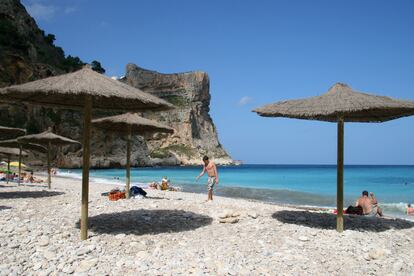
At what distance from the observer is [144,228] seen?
20.0 feet

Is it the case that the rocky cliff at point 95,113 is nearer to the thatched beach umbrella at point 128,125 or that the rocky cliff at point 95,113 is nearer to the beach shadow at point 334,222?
the thatched beach umbrella at point 128,125

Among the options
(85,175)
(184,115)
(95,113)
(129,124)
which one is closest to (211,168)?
(129,124)

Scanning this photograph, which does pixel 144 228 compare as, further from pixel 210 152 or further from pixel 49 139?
pixel 210 152

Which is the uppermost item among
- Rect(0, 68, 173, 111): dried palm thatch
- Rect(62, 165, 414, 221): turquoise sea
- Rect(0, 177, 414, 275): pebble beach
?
Rect(0, 68, 173, 111): dried palm thatch

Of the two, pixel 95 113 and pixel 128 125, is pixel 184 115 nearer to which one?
pixel 95 113

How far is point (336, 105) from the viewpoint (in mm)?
6023

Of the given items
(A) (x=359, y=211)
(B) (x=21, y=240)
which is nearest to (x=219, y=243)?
(B) (x=21, y=240)

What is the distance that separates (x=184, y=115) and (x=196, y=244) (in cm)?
9240

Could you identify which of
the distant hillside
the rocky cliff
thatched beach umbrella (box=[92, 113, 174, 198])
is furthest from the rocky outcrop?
thatched beach umbrella (box=[92, 113, 174, 198])

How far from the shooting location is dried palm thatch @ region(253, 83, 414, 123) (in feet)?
19.4

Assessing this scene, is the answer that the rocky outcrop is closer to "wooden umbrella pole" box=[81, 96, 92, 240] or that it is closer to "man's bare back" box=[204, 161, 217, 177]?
"man's bare back" box=[204, 161, 217, 177]

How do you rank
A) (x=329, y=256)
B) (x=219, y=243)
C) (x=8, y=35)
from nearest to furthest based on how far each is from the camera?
(x=329, y=256), (x=219, y=243), (x=8, y=35)

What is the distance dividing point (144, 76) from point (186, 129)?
23894 mm

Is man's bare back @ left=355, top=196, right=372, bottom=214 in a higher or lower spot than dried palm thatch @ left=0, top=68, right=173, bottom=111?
lower
